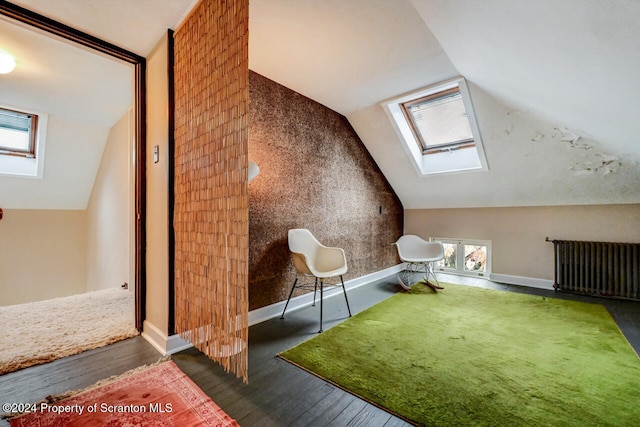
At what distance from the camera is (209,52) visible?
1.59 m

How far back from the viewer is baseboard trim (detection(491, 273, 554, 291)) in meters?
3.66

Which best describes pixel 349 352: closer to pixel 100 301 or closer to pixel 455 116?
pixel 100 301

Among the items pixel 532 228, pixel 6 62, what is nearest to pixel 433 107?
pixel 532 228

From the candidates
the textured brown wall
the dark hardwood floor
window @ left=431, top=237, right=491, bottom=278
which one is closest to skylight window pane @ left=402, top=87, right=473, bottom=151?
the textured brown wall

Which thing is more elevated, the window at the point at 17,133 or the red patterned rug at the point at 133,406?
the window at the point at 17,133

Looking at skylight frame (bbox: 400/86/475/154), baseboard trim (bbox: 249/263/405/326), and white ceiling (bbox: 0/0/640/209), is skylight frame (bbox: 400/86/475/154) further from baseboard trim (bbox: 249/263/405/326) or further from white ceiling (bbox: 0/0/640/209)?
baseboard trim (bbox: 249/263/405/326)

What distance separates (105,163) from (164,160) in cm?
302

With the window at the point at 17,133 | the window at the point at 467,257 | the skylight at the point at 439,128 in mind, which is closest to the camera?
the skylight at the point at 439,128

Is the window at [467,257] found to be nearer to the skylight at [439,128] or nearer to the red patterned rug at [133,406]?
the skylight at [439,128]

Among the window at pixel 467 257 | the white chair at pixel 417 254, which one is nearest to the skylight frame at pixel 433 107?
the white chair at pixel 417 254

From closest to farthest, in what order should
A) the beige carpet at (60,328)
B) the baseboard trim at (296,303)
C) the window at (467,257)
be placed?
the beige carpet at (60,328), the baseboard trim at (296,303), the window at (467,257)

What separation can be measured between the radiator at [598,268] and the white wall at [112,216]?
5.55 m

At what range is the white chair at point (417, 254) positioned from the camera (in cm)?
367

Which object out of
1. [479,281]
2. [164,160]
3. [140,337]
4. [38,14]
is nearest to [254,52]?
[164,160]
